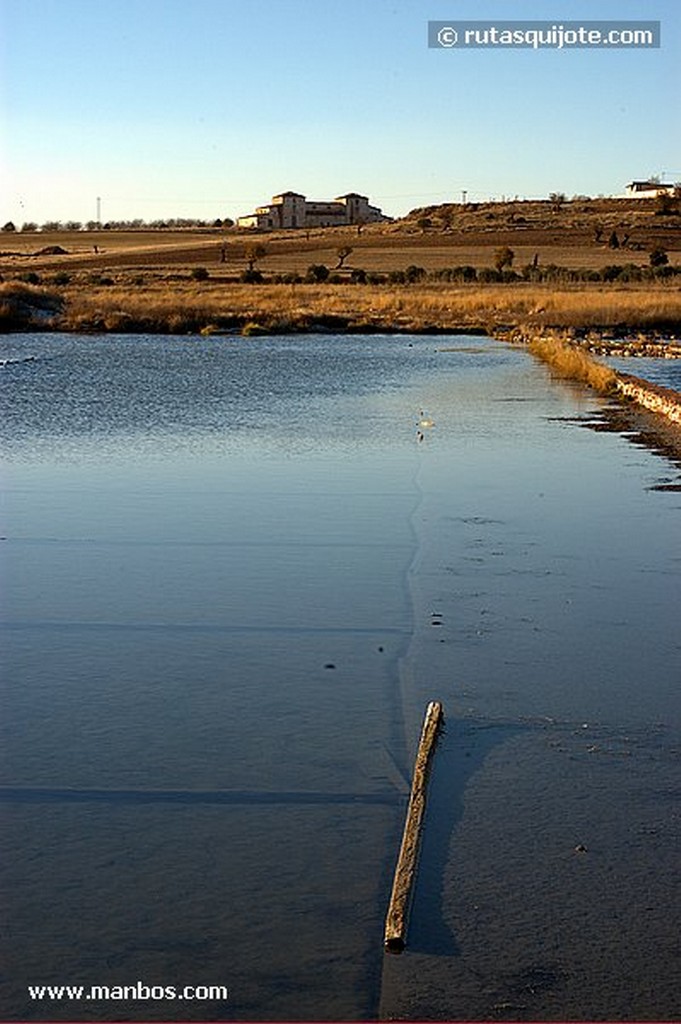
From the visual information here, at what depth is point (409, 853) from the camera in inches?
157

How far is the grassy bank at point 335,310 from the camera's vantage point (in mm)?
36750

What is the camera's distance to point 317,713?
534 cm

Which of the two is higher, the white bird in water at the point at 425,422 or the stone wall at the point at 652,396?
the stone wall at the point at 652,396

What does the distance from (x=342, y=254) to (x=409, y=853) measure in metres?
65.4

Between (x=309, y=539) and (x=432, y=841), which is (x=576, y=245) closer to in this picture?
(x=309, y=539)

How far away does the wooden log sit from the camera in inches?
142


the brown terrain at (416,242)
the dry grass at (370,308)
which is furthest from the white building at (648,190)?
the dry grass at (370,308)

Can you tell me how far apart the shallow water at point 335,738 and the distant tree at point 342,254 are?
54.8 meters

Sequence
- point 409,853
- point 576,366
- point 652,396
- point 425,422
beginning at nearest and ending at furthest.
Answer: point 409,853 < point 425,422 < point 652,396 < point 576,366

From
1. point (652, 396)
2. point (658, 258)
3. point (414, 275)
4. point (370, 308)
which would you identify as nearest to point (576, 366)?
point (652, 396)

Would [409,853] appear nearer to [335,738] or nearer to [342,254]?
[335,738]

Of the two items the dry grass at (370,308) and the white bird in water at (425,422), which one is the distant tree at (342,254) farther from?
the white bird in water at (425,422)

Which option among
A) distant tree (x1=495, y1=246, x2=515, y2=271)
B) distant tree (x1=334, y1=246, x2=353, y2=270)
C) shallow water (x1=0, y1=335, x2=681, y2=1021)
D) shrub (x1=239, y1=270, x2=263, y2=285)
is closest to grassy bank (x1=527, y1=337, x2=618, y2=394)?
shallow water (x1=0, y1=335, x2=681, y2=1021)

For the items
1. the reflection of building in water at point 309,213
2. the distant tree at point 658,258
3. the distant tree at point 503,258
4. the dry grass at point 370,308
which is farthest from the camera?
the reflection of building in water at point 309,213
